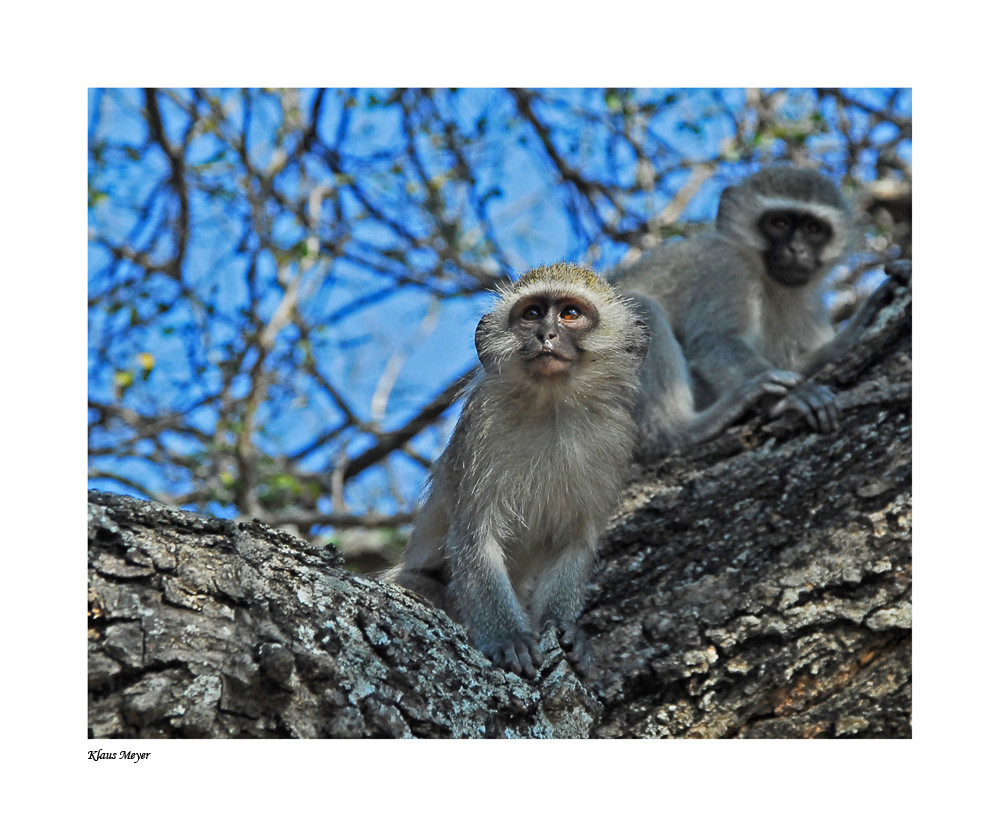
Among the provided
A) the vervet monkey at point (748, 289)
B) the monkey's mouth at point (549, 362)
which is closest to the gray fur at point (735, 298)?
the vervet monkey at point (748, 289)

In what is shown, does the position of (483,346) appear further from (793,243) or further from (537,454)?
(793,243)

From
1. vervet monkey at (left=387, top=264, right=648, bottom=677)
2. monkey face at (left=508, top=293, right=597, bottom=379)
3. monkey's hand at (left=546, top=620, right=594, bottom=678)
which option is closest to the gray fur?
vervet monkey at (left=387, top=264, right=648, bottom=677)

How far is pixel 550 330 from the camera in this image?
430 cm

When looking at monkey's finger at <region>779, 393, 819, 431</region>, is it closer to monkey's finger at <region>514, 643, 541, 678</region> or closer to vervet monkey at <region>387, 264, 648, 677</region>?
vervet monkey at <region>387, 264, 648, 677</region>

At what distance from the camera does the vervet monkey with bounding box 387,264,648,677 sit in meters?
4.21

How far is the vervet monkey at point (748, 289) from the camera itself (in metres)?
6.28

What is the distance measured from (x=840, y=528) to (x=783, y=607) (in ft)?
1.31

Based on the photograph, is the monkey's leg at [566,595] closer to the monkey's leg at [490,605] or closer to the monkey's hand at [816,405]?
the monkey's leg at [490,605]

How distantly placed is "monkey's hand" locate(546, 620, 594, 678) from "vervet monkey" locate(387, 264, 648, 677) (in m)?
0.16

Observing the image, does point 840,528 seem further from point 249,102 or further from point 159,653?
point 249,102

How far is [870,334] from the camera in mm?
5195

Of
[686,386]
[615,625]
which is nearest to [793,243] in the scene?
[686,386]

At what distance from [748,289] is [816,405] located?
2.03m

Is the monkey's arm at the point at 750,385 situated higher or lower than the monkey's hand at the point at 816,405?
higher
